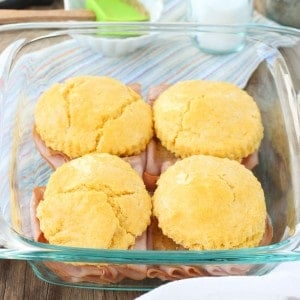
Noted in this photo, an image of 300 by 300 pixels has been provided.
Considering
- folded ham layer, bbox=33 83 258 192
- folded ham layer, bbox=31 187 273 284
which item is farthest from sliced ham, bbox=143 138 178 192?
folded ham layer, bbox=31 187 273 284

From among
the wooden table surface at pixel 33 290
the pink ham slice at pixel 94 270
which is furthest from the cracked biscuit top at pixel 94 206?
the wooden table surface at pixel 33 290

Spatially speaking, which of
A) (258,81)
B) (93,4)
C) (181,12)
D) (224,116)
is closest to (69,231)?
(224,116)

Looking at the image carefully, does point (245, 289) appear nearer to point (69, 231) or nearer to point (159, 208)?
point (159, 208)

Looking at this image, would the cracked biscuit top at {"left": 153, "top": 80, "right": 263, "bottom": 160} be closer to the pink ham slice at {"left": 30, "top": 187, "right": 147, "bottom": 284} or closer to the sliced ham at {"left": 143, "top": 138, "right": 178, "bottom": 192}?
the sliced ham at {"left": 143, "top": 138, "right": 178, "bottom": 192}

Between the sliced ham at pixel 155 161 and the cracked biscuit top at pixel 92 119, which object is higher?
the cracked biscuit top at pixel 92 119

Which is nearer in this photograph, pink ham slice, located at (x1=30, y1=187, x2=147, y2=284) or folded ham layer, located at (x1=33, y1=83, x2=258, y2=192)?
pink ham slice, located at (x1=30, y1=187, x2=147, y2=284)

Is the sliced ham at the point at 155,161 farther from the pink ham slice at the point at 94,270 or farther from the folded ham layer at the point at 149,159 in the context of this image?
the pink ham slice at the point at 94,270

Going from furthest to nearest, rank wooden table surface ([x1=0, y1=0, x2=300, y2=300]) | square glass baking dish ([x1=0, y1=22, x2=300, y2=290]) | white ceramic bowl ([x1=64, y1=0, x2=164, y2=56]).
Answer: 1. white ceramic bowl ([x1=64, y1=0, x2=164, y2=56])
2. wooden table surface ([x1=0, y1=0, x2=300, y2=300])
3. square glass baking dish ([x1=0, y1=22, x2=300, y2=290])

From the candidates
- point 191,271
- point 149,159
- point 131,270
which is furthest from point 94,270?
point 149,159
